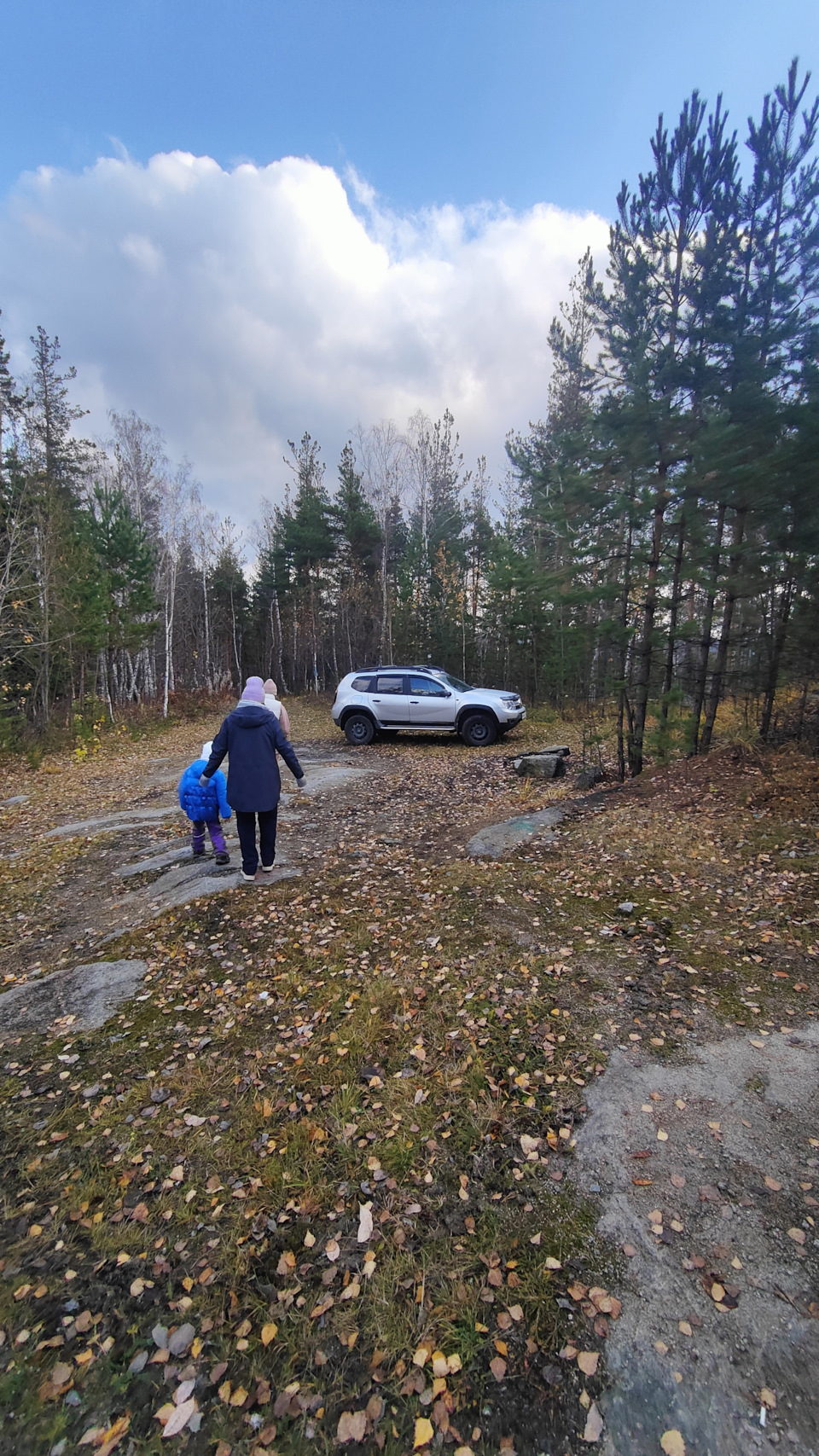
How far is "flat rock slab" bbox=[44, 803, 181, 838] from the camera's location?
309 inches

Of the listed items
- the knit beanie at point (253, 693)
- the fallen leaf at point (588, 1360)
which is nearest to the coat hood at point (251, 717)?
the knit beanie at point (253, 693)

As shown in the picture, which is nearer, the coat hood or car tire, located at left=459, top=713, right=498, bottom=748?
the coat hood

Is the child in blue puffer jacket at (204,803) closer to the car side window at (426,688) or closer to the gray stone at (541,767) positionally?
the gray stone at (541,767)

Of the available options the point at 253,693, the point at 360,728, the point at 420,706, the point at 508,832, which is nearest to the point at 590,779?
the point at 508,832

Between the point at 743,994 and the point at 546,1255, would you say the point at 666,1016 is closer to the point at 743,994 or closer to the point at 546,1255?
the point at 743,994

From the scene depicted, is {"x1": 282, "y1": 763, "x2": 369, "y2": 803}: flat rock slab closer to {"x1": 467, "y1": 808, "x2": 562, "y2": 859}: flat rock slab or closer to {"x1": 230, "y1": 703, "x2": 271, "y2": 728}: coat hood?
{"x1": 467, "y1": 808, "x2": 562, "y2": 859}: flat rock slab

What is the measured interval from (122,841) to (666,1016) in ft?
22.0

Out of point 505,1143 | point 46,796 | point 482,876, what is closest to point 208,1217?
point 505,1143

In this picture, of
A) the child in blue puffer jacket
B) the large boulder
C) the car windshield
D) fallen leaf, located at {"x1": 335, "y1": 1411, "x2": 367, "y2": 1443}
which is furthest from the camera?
the car windshield

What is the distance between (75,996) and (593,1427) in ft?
12.4

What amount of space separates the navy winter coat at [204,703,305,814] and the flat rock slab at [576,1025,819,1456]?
3575 millimetres

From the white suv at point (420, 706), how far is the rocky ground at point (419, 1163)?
753cm

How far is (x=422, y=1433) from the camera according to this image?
163cm

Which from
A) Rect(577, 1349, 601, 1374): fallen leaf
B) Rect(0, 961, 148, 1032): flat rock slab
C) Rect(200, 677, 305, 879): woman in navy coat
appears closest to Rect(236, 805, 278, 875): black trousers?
Rect(200, 677, 305, 879): woman in navy coat
